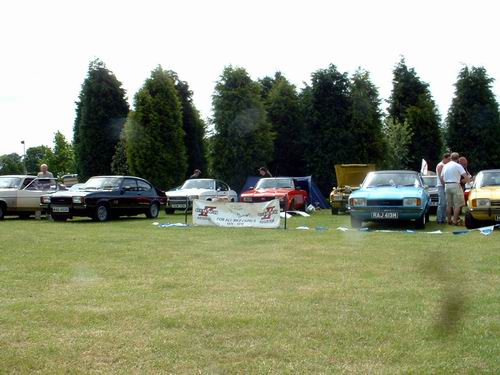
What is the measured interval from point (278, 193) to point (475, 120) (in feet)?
71.3

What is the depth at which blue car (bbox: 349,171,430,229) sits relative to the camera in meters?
14.8

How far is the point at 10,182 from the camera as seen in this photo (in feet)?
69.3

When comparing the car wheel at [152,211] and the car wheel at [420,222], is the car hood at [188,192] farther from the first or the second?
the car wheel at [420,222]

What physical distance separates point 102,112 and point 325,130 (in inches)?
645

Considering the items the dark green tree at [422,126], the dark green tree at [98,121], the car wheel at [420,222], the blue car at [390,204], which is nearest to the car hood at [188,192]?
the blue car at [390,204]

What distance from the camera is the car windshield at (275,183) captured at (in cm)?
2261

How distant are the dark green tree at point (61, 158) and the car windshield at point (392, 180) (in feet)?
219

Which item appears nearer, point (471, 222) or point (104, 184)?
point (471, 222)

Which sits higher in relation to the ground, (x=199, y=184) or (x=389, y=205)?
(x=199, y=184)

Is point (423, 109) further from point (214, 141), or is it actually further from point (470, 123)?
point (214, 141)

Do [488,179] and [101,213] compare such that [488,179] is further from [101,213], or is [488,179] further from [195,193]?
[101,213]

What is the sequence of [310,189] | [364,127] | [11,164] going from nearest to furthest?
[310,189], [364,127], [11,164]

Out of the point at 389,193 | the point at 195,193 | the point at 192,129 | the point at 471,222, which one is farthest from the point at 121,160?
the point at 471,222

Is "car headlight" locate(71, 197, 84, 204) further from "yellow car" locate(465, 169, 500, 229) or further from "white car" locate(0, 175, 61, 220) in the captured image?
"yellow car" locate(465, 169, 500, 229)
